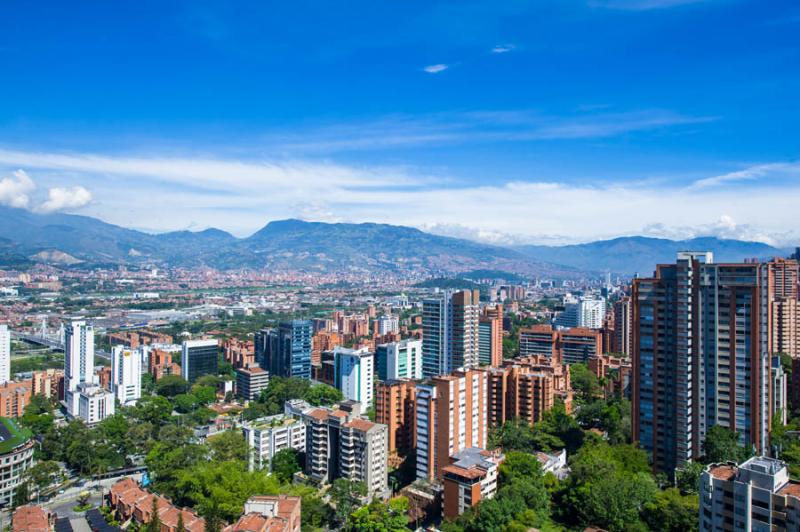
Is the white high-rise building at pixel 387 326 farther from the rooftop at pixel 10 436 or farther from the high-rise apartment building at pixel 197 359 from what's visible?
the rooftop at pixel 10 436

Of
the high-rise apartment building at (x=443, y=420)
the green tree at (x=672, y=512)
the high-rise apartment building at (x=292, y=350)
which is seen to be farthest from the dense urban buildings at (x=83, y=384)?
the green tree at (x=672, y=512)

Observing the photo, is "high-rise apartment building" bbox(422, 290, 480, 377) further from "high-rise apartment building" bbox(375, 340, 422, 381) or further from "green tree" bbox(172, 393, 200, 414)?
"green tree" bbox(172, 393, 200, 414)

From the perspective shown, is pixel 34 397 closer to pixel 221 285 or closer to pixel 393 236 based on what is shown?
pixel 221 285

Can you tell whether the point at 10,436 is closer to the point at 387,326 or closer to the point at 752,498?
the point at 752,498

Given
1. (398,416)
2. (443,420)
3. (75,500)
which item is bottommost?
(75,500)

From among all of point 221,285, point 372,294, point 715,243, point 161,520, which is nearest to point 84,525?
point 161,520

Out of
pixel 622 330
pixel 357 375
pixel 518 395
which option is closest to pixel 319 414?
pixel 518 395

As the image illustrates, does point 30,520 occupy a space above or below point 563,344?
below

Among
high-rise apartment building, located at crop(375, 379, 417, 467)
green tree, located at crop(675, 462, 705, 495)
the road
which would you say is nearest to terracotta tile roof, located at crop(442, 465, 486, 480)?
high-rise apartment building, located at crop(375, 379, 417, 467)
